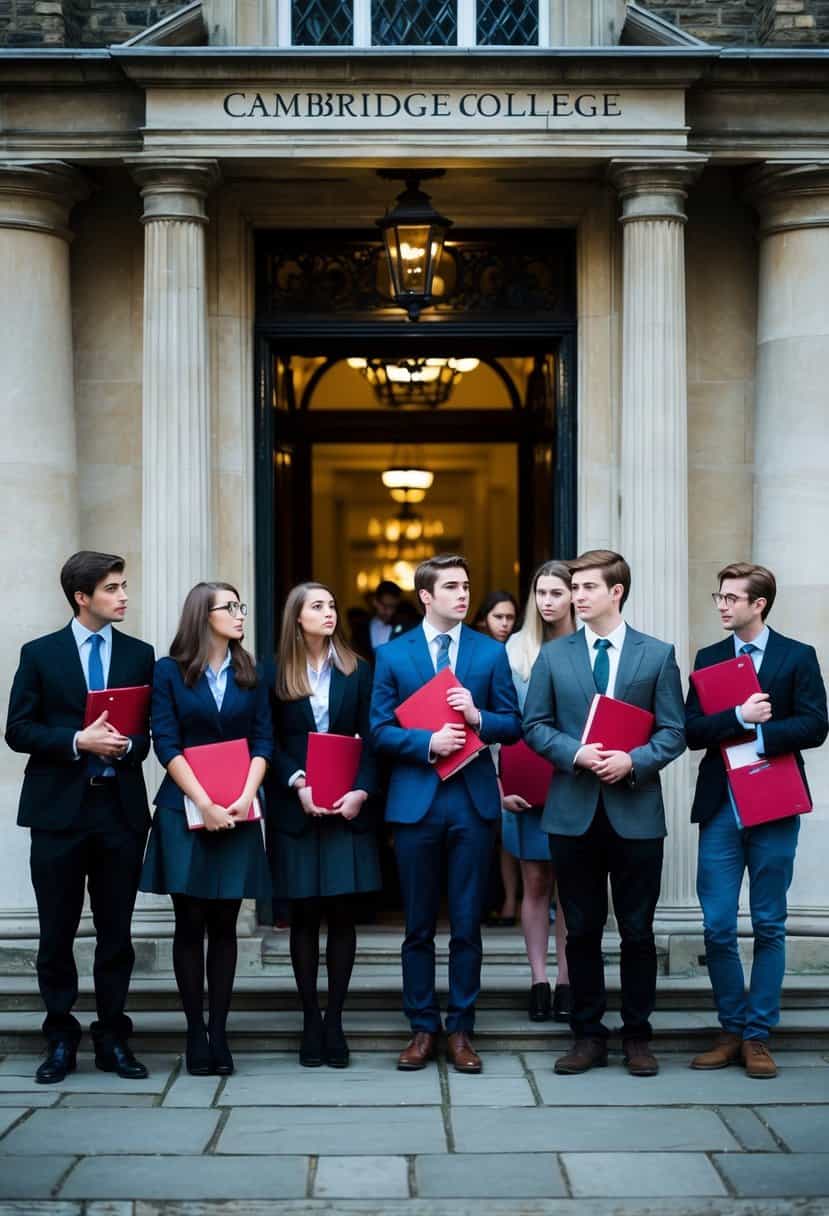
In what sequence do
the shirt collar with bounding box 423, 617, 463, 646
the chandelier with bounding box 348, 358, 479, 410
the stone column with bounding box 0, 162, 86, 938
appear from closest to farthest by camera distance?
the shirt collar with bounding box 423, 617, 463, 646 → the stone column with bounding box 0, 162, 86, 938 → the chandelier with bounding box 348, 358, 479, 410

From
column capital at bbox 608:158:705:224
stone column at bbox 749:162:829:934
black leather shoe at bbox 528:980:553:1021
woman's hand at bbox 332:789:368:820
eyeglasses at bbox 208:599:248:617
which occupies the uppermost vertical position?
column capital at bbox 608:158:705:224

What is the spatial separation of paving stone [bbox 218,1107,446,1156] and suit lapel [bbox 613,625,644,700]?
1862mm

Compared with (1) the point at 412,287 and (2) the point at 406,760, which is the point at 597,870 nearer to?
(2) the point at 406,760

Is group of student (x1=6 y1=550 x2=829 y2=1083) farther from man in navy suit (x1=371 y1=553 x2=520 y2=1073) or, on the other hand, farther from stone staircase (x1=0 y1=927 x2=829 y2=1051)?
stone staircase (x1=0 y1=927 x2=829 y2=1051)

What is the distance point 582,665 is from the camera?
23.9 ft

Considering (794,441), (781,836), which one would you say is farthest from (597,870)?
(794,441)

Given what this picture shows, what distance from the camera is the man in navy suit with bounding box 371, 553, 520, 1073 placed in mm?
7355

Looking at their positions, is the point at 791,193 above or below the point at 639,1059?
above

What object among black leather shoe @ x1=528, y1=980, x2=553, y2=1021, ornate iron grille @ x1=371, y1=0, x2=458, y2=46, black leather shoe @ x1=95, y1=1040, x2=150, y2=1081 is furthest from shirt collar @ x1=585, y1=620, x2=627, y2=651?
ornate iron grille @ x1=371, y1=0, x2=458, y2=46

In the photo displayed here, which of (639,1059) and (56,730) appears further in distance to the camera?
(639,1059)

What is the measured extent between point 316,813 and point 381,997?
1463 mm

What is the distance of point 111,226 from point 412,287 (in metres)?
1.75

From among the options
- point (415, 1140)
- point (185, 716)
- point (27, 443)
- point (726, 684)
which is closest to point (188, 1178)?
point (415, 1140)

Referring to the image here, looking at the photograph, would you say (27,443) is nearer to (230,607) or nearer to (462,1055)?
(230,607)
